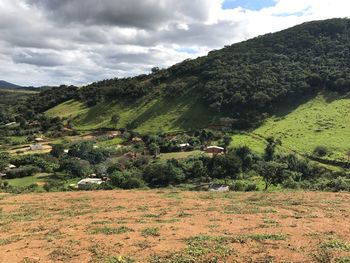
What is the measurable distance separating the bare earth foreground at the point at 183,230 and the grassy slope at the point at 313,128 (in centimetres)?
4679

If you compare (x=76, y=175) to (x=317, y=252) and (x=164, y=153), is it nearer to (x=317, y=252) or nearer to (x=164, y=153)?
(x=164, y=153)

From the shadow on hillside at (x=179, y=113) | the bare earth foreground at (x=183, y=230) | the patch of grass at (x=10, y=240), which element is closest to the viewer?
the bare earth foreground at (x=183, y=230)

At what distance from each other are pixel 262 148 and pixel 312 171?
49.7ft

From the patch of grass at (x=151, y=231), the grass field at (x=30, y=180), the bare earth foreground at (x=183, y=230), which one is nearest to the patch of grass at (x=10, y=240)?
the bare earth foreground at (x=183, y=230)

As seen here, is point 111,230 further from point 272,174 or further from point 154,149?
point 154,149

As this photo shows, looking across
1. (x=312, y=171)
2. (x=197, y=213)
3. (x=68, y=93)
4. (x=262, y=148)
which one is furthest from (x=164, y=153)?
(x=68, y=93)

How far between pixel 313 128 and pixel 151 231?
71794mm

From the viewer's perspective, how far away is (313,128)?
85.8 meters

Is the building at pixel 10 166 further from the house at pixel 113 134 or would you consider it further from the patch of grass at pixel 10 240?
the patch of grass at pixel 10 240

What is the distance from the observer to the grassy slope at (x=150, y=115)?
98.7 m

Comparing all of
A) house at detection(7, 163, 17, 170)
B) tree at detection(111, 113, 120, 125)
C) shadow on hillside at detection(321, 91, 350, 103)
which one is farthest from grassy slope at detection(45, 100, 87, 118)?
shadow on hillside at detection(321, 91, 350, 103)

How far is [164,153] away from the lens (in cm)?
8038

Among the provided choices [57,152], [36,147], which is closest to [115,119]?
[36,147]

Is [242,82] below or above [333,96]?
above
